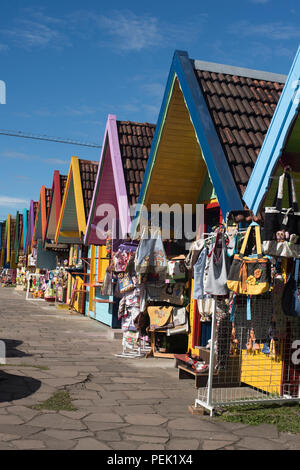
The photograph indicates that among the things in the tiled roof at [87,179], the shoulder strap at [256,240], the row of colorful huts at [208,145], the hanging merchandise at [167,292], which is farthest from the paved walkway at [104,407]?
the tiled roof at [87,179]

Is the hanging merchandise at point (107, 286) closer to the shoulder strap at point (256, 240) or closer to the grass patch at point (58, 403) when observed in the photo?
the grass patch at point (58, 403)

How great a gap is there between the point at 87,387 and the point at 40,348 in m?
3.44

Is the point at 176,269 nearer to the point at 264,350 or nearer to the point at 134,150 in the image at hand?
the point at 264,350

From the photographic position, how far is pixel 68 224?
2012 centimetres

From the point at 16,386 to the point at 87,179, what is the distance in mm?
11198

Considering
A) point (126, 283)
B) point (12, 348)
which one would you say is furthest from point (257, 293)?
point (12, 348)

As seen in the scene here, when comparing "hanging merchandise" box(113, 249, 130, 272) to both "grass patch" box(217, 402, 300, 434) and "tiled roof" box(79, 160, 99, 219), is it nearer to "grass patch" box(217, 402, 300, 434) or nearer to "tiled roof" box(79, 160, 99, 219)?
"grass patch" box(217, 402, 300, 434)

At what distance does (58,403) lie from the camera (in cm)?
644

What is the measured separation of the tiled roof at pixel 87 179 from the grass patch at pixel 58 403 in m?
10.5

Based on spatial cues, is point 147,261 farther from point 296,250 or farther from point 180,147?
point 296,250

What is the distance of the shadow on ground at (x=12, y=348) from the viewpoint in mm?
9695

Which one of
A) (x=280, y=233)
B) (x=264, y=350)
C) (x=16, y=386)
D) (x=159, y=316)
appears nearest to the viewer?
(x=280, y=233)

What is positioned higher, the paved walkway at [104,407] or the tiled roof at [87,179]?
the tiled roof at [87,179]

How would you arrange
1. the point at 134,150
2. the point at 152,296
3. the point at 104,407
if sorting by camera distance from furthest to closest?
the point at 134,150, the point at 152,296, the point at 104,407
